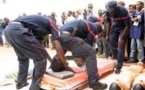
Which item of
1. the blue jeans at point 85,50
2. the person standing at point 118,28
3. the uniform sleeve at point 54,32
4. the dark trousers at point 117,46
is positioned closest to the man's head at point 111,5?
the person standing at point 118,28

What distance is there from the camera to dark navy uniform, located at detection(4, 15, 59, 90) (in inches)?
136

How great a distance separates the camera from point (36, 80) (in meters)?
3.57

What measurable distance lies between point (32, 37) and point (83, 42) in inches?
31.8

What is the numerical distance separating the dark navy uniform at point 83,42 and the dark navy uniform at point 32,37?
328 millimetres

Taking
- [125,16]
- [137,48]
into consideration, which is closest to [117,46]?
[125,16]

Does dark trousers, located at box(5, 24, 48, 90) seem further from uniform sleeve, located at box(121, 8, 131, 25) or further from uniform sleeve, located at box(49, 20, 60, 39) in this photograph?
uniform sleeve, located at box(121, 8, 131, 25)

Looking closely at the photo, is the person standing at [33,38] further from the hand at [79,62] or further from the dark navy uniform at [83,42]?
the hand at [79,62]

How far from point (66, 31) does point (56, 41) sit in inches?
15.7

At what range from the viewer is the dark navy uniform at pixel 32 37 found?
3453 mm

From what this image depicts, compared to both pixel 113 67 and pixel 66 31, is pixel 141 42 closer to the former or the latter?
pixel 113 67

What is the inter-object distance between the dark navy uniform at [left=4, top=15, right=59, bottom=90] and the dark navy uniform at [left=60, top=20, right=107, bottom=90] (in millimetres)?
328

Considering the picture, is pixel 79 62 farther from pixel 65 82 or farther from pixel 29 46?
pixel 29 46

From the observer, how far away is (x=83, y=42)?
3.87 metres

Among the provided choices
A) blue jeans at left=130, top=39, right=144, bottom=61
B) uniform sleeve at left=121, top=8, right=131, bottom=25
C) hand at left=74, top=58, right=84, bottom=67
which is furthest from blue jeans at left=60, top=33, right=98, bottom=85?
blue jeans at left=130, top=39, right=144, bottom=61
